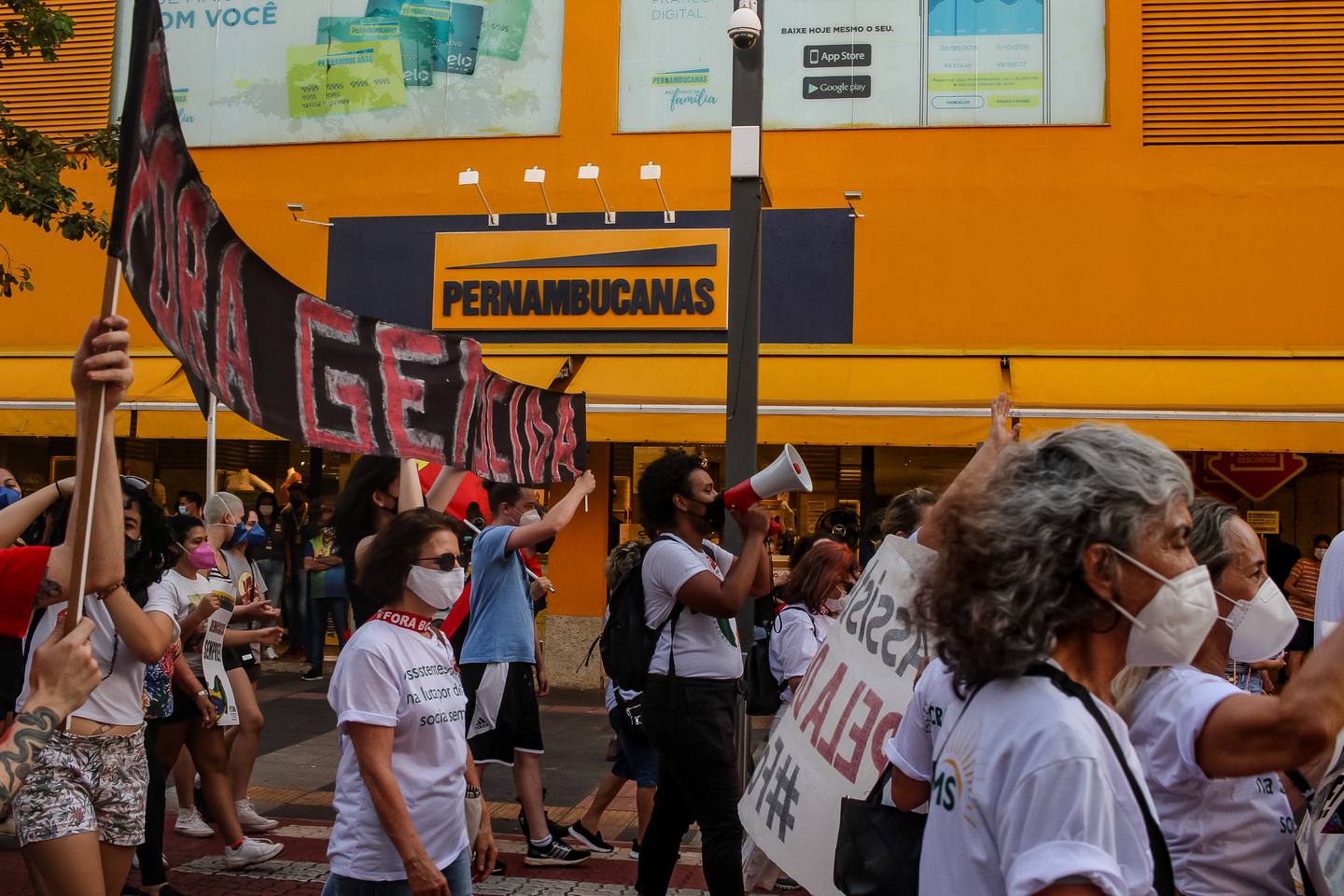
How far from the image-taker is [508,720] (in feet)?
18.2

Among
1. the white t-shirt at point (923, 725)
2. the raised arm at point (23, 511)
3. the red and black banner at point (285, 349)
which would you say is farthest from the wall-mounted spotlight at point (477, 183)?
the white t-shirt at point (923, 725)

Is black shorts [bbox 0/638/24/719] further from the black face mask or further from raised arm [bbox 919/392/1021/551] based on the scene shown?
raised arm [bbox 919/392/1021/551]

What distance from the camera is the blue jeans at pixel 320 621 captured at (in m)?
11.7

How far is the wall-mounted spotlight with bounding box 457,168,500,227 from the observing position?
12.3m

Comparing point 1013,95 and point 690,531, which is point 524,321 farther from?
point 690,531

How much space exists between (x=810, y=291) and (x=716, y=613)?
8529 millimetres

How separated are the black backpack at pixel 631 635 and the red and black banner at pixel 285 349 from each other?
1.06m

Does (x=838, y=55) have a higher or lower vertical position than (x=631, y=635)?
higher

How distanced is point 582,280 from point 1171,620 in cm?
1110

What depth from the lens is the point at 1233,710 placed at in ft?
6.15

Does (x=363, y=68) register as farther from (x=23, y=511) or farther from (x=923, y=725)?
(x=923, y=725)

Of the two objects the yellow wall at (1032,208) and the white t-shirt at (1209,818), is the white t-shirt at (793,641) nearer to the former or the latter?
the white t-shirt at (1209,818)

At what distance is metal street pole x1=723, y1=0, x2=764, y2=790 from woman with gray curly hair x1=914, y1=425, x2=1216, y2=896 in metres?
3.23

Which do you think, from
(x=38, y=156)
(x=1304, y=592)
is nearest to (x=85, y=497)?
(x=38, y=156)
